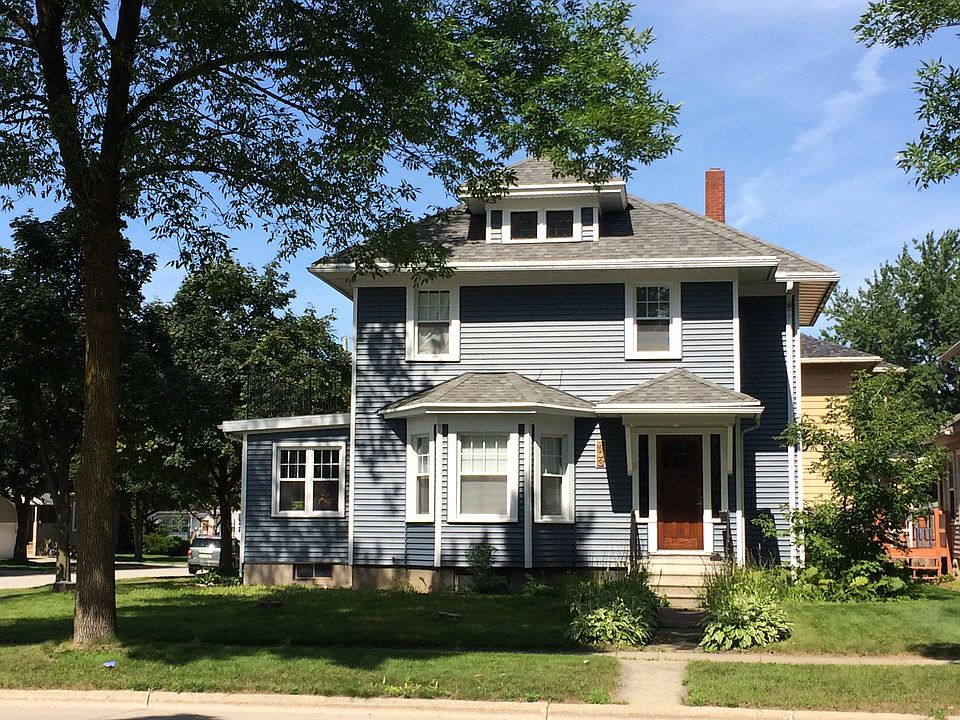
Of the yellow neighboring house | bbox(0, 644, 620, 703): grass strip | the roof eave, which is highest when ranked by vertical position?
the yellow neighboring house

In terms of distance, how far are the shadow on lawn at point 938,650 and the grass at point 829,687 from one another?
95 centimetres

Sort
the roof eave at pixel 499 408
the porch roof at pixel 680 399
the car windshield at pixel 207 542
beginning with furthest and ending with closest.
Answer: the car windshield at pixel 207 542
the roof eave at pixel 499 408
the porch roof at pixel 680 399

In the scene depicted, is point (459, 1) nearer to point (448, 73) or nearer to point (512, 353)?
point (448, 73)

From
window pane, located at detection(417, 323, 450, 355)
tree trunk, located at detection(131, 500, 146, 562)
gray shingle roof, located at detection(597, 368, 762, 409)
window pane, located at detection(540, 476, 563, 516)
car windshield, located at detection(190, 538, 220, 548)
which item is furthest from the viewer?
tree trunk, located at detection(131, 500, 146, 562)

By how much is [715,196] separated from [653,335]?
19.8ft

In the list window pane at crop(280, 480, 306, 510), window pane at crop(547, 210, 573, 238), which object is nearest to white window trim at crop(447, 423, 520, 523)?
window pane at crop(280, 480, 306, 510)

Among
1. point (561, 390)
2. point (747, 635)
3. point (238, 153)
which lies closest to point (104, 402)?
point (238, 153)

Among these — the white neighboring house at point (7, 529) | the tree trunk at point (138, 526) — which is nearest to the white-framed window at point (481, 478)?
the tree trunk at point (138, 526)

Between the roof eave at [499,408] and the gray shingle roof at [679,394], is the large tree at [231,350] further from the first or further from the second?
the gray shingle roof at [679,394]

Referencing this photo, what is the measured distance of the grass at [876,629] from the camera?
14.0 meters

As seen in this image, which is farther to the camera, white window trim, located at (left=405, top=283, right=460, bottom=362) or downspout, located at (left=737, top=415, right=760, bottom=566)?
white window trim, located at (left=405, top=283, right=460, bottom=362)

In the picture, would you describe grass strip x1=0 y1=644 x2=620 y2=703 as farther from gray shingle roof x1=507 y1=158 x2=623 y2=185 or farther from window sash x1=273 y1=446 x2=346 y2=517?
gray shingle roof x1=507 y1=158 x2=623 y2=185

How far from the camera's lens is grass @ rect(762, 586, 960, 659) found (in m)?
14.0

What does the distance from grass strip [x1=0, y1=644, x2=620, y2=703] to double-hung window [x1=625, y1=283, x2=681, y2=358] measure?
938 centimetres
